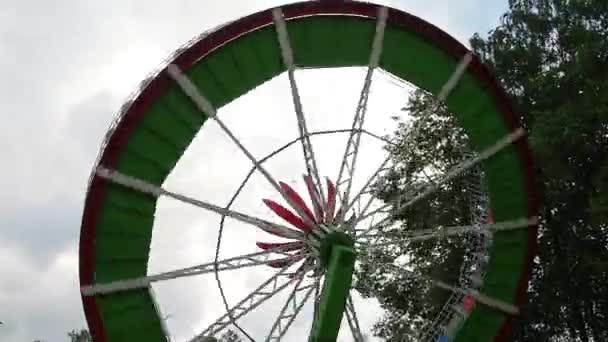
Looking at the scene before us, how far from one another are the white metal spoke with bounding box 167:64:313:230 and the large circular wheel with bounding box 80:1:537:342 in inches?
1.1

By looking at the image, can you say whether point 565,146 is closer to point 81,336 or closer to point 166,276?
point 166,276

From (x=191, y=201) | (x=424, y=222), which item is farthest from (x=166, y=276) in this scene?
(x=424, y=222)

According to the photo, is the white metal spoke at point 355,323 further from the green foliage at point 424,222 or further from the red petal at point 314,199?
the green foliage at point 424,222

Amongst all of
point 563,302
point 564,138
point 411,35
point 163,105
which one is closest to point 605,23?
point 564,138

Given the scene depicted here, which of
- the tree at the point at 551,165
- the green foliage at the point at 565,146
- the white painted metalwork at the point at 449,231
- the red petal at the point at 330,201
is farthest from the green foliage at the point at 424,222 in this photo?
the red petal at the point at 330,201

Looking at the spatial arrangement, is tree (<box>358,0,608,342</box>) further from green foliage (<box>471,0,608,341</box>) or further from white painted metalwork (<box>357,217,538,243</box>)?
white painted metalwork (<box>357,217,538,243</box>)

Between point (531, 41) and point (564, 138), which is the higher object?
point (531, 41)

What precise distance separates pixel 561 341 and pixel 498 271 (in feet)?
51.9

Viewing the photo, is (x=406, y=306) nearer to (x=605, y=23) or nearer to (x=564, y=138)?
(x=564, y=138)

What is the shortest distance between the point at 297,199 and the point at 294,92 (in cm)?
262

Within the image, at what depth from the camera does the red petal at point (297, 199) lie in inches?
694

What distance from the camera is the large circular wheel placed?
16.5 metres

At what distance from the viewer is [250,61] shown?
17.4 meters

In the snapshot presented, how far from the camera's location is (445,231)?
19250 mm
